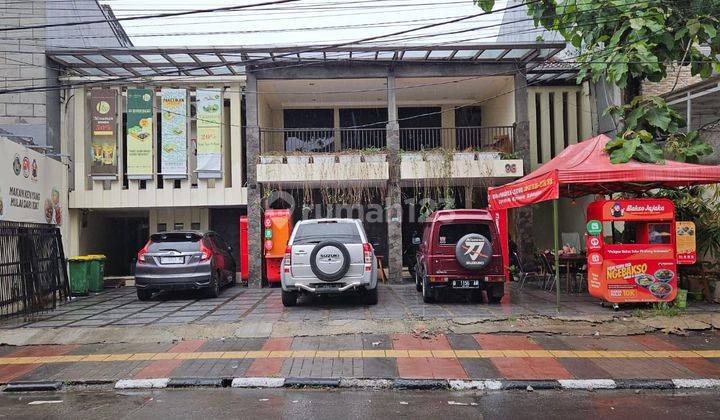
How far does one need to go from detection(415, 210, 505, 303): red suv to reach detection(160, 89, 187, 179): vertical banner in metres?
8.85

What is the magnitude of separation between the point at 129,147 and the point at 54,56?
10.6 ft

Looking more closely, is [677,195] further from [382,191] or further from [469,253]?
[382,191]

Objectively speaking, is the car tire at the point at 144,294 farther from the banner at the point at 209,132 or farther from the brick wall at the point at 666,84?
the brick wall at the point at 666,84

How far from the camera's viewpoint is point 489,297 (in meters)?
11.6

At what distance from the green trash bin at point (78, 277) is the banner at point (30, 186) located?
1.35 m

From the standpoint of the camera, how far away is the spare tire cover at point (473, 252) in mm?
10766

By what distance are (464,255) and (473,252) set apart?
188 mm

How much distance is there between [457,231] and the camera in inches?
449

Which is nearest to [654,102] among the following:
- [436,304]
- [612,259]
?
[612,259]

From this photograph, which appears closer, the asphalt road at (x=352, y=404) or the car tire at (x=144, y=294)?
the asphalt road at (x=352, y=404)

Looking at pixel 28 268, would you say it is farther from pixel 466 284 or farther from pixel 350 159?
pixel 466 284

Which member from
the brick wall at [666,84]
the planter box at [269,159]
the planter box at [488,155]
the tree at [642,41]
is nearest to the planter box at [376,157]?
the planter box at [269,159]

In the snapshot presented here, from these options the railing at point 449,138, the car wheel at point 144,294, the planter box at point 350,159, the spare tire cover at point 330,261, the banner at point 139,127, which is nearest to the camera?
the spare tire cover at point 330,261

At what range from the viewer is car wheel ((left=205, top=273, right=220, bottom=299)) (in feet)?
43.2
